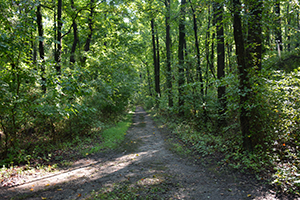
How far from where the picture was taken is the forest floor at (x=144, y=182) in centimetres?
399

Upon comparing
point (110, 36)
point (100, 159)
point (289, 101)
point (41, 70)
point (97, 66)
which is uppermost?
point (110, 36)

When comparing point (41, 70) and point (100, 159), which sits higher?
point (41, 70)

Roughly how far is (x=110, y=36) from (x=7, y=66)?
35.0 feet

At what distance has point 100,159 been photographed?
7008 millimetres

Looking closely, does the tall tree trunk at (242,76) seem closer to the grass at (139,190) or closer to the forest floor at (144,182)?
the forest floor at (144,182)

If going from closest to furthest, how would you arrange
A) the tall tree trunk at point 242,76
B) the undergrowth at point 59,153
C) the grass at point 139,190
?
1. the grass at point 139,190
2. the tall tree trunk at point 242,76
3. the undergrowth at point 59,153

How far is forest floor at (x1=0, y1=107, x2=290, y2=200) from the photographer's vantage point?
3992mm

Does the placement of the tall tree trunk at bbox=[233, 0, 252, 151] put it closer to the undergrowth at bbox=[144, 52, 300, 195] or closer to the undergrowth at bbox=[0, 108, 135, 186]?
the undergrowth at bbox=[144, 52, 300, 195]

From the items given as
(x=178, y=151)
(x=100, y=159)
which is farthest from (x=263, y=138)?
(x=100, y=159)

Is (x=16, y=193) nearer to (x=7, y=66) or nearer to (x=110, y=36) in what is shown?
(x=7, y=66)

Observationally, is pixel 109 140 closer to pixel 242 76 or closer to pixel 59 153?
pixel 59 153

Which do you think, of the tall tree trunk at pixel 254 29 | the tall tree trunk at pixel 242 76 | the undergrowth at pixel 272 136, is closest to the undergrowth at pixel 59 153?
the undergrowth at pixel 272 136

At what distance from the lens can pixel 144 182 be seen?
15.0 feet

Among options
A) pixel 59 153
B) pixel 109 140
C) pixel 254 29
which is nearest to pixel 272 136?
pixel 254 29
